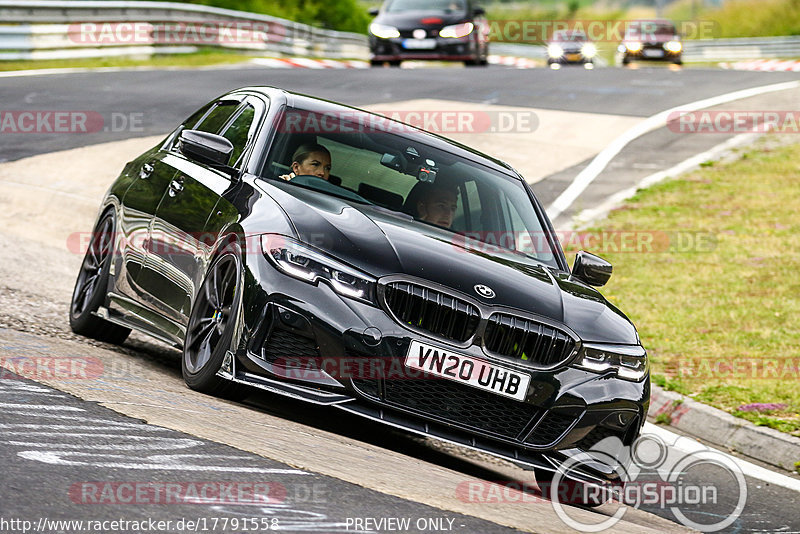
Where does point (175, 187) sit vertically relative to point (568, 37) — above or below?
above

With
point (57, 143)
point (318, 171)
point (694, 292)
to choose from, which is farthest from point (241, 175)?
point (57, 143)

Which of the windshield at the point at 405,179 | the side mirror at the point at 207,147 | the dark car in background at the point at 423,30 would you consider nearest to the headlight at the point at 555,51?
the dark car in background at the point at 423,30

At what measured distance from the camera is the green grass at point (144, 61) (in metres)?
24.6

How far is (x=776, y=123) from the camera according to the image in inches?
865

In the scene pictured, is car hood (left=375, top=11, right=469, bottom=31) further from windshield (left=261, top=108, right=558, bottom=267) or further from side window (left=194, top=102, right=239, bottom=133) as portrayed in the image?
windshield (left=261, top=108, right=558, bottom=267)

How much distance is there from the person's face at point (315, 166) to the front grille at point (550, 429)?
6.36ft

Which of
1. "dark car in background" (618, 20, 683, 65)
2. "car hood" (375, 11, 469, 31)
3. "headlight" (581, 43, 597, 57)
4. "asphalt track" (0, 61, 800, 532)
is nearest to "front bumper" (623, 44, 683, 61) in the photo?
"dark car in background" (618, 20, 683, 65)

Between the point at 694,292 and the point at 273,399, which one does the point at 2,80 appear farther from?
the point at 273,399

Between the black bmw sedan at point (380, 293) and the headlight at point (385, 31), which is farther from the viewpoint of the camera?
the headlight at point (385, 31)

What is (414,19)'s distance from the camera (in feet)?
92.4

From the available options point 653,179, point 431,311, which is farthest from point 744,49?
point 431,311

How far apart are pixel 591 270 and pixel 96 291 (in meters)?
3.05

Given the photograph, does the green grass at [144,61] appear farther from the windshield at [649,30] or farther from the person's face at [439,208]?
the person's face at [439,208]

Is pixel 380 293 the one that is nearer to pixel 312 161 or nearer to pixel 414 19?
pixel 312 161
